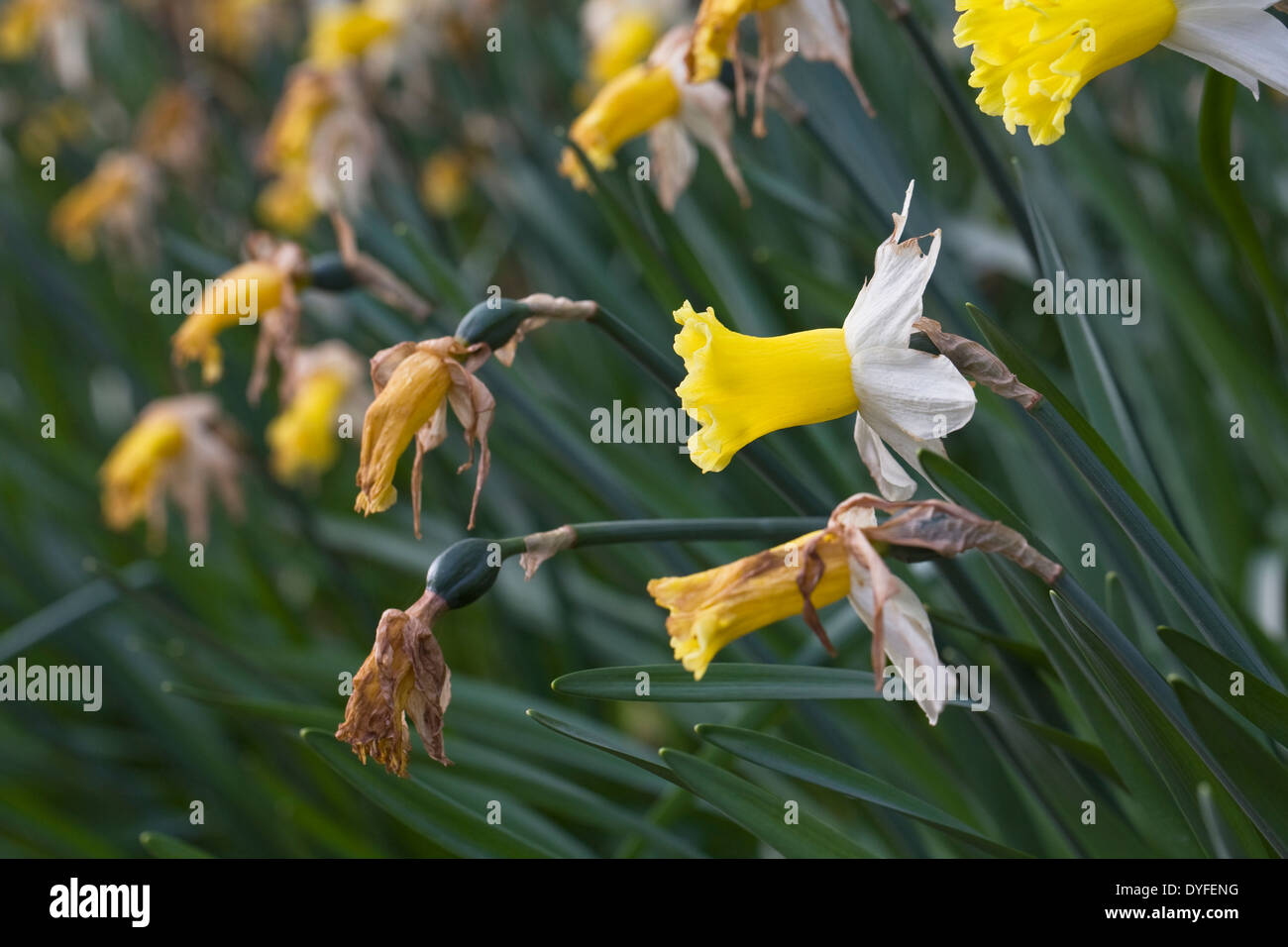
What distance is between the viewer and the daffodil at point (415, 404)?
2.46 ft

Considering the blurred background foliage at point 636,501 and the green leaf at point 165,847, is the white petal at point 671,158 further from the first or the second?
the green leaf at point 165,847

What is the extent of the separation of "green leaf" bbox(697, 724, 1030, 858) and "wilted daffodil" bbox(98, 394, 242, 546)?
3.70 feet

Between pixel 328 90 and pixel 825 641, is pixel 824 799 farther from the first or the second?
pixel 328 90

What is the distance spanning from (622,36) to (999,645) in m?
1.30

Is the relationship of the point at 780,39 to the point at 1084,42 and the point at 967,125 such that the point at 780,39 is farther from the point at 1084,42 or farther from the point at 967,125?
the point at 1084,42

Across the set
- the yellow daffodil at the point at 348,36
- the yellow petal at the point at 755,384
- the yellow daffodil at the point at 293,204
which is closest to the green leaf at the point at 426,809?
the yellow petal at the point at 755,384

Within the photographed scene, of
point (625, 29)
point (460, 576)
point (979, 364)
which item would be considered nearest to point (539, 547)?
point (460, 576)

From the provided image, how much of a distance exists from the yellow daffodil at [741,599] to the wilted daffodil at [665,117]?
523mm

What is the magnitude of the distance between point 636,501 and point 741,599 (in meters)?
0.50

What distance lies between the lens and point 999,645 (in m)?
0.85

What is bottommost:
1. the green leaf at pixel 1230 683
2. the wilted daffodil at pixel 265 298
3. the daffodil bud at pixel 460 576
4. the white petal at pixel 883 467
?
the green leaf at pixel 1230 683

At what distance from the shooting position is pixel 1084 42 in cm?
67
